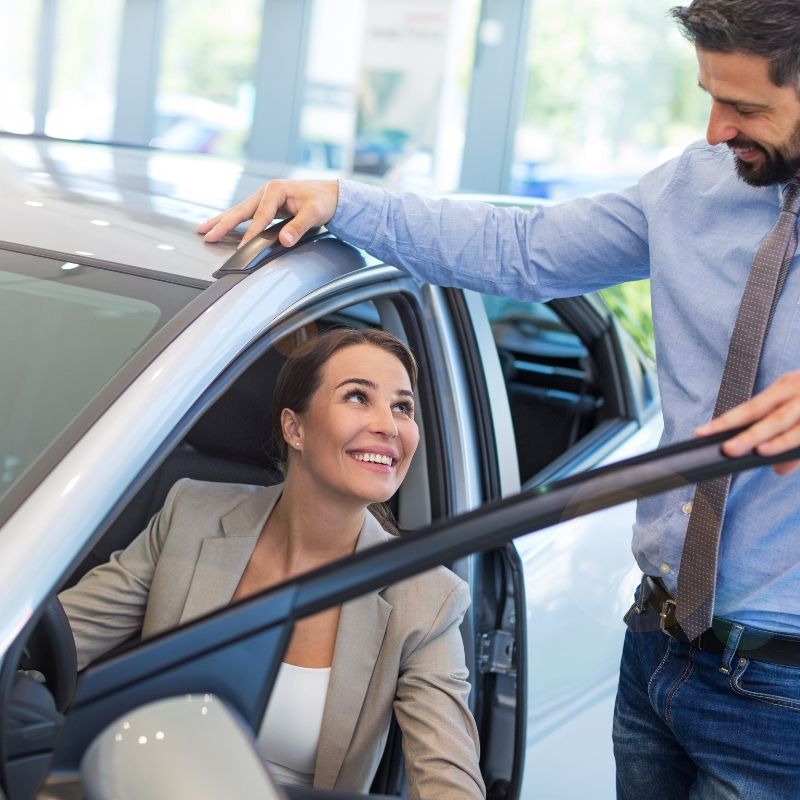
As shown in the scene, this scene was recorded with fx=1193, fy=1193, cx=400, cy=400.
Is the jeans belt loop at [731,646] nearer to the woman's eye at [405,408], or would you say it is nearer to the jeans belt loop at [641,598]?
the jeans belt loop at [641,598]

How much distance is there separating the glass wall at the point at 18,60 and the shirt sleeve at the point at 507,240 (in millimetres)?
11263

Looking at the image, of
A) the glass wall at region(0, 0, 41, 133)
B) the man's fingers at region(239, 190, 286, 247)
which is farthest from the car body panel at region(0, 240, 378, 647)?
the glass wall at region(0, 0, 41, 133)

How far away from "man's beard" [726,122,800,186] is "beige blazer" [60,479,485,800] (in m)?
0.69

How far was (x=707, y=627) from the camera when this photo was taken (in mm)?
1614

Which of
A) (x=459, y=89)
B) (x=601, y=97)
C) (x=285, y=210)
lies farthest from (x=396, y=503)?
(x=601, y=97)

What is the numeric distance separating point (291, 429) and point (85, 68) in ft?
35.8

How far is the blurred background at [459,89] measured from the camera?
7902 millimetres

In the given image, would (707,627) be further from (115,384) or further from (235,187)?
(235,187)

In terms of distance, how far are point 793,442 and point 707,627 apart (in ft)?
1.69

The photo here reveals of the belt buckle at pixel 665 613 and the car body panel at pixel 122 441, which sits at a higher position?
the car body panel at pixel 122 441

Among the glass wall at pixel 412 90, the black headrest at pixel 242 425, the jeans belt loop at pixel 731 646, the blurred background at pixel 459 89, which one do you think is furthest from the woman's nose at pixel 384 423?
the glass wall at pixel 412 90

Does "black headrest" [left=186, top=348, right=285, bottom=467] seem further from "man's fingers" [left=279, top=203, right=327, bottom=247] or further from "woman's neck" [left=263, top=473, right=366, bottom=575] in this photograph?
"man's fingers" [left=279, top=203, right=327, bottom=247]

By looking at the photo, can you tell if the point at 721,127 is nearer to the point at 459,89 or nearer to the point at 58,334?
the point at 58,334

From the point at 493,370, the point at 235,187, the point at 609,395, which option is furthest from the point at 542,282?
the point at 609,395
